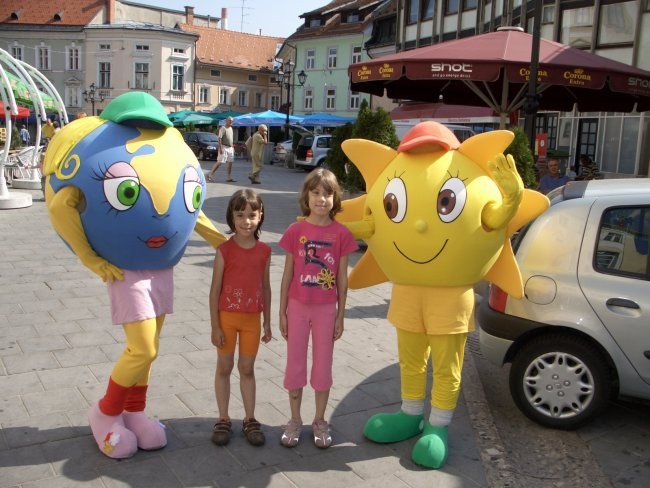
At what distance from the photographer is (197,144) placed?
104 ft

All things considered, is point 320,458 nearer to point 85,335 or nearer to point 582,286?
point 582,286

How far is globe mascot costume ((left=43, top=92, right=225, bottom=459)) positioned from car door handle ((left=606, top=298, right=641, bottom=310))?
2608mm

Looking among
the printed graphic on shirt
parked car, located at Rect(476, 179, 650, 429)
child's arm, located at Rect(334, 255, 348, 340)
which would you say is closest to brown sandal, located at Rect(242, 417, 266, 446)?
child's arm, located at Rect(334, 255, 348, 340)

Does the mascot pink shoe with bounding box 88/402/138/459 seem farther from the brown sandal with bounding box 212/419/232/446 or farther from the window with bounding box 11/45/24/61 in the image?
the window with bounding box 11/45/24/61

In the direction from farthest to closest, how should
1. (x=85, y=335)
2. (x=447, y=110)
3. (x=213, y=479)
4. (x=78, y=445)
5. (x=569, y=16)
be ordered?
(x=447, y=110)
(x=569, y=16)
(x=85, y=335)
(x=78, y=445)
(x=213, y=479)

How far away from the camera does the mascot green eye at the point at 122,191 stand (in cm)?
345

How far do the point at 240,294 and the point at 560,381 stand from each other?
218 centimetres

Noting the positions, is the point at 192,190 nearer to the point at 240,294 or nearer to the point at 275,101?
the point at 240,294

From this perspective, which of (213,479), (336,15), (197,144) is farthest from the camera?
(336,15)

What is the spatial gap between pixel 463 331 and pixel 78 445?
91.2 inches

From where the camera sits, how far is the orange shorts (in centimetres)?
388

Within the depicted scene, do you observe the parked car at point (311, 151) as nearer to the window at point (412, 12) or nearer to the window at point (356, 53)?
the window at point (412, 12)

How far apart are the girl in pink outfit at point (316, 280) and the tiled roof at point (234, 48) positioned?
178 ft

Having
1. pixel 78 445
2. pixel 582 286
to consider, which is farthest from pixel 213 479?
pixel 582 286
